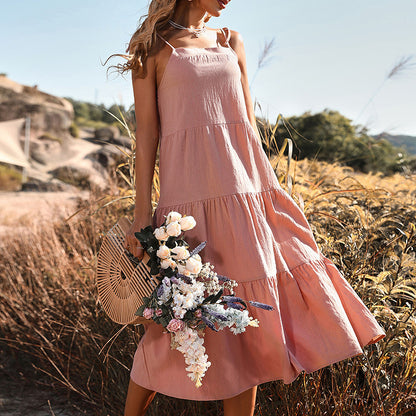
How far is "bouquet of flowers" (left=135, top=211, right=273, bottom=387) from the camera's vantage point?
1325mm

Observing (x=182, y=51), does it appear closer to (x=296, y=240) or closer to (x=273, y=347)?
(x=296, y=240)

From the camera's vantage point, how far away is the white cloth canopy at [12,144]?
18.9m

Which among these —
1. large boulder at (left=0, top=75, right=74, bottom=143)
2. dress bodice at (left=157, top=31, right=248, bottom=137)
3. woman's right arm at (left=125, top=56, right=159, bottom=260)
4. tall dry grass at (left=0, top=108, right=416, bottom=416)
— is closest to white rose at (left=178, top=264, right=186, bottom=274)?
woman's right arm at (left=125, top=56, right=159, bottom=260)

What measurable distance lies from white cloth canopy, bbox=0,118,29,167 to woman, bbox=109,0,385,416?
714 inches

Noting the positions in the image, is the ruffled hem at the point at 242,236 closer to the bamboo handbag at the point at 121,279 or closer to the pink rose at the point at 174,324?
the bamboo handbag at the point at 121,279

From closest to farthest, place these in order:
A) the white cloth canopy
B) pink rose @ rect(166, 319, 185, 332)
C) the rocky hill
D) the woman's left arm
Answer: pink rose @ rect(166, 319, 185, 332) < the woman's left arm < the white cloth canopy < the rocky hill

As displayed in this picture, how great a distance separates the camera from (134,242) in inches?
63.9

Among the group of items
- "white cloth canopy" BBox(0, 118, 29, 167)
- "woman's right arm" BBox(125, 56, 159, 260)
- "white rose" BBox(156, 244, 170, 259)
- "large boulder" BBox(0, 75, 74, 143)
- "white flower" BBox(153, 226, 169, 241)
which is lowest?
"white cloth canopy" BBox(0, 118, 29, 167)

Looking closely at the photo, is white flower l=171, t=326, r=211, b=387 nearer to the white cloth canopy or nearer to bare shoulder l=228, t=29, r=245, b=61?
bare shoulder l=228, t=29, r=245, b=61

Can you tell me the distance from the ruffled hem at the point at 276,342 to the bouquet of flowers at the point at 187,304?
0.60ft

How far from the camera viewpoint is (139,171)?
1726 mm

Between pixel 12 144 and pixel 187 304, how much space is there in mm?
21333

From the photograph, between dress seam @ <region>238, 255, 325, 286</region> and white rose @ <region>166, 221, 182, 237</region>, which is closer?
white rose @ <region>166, 221, 182, 237</region>

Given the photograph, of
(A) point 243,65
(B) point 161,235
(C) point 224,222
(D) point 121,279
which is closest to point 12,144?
(A) point 243,65
